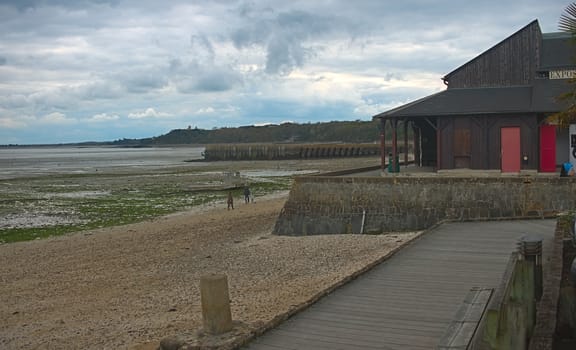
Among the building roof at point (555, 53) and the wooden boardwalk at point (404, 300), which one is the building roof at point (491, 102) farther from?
the wooden boardwalk at point (404, 300)

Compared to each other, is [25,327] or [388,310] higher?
[388,310]

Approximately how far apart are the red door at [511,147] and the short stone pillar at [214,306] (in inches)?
640

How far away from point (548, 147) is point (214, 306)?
16795 mm

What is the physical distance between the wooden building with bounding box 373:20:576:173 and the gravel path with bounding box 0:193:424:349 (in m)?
5.62

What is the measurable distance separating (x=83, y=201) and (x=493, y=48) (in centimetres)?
2387

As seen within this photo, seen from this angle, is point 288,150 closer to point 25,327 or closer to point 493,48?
point 493,48

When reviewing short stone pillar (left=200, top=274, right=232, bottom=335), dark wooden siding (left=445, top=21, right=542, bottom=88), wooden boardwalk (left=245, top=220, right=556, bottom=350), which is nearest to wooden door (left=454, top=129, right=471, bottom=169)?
dark wooden siding (left=445, top=21, right=542, bottom=88)

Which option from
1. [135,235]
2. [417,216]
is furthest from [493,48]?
[135,235]

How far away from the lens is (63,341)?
10.6 meters

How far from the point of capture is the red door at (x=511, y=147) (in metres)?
20.8

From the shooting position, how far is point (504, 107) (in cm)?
2064

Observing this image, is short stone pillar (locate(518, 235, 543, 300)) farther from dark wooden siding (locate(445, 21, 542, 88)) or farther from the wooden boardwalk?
dark wooden siding (locate(445, 21, 542, 88))

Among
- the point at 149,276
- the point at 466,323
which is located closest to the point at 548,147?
the point at 149,276

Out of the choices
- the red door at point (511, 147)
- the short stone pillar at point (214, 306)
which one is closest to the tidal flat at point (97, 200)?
the red door at point (511, 147)
